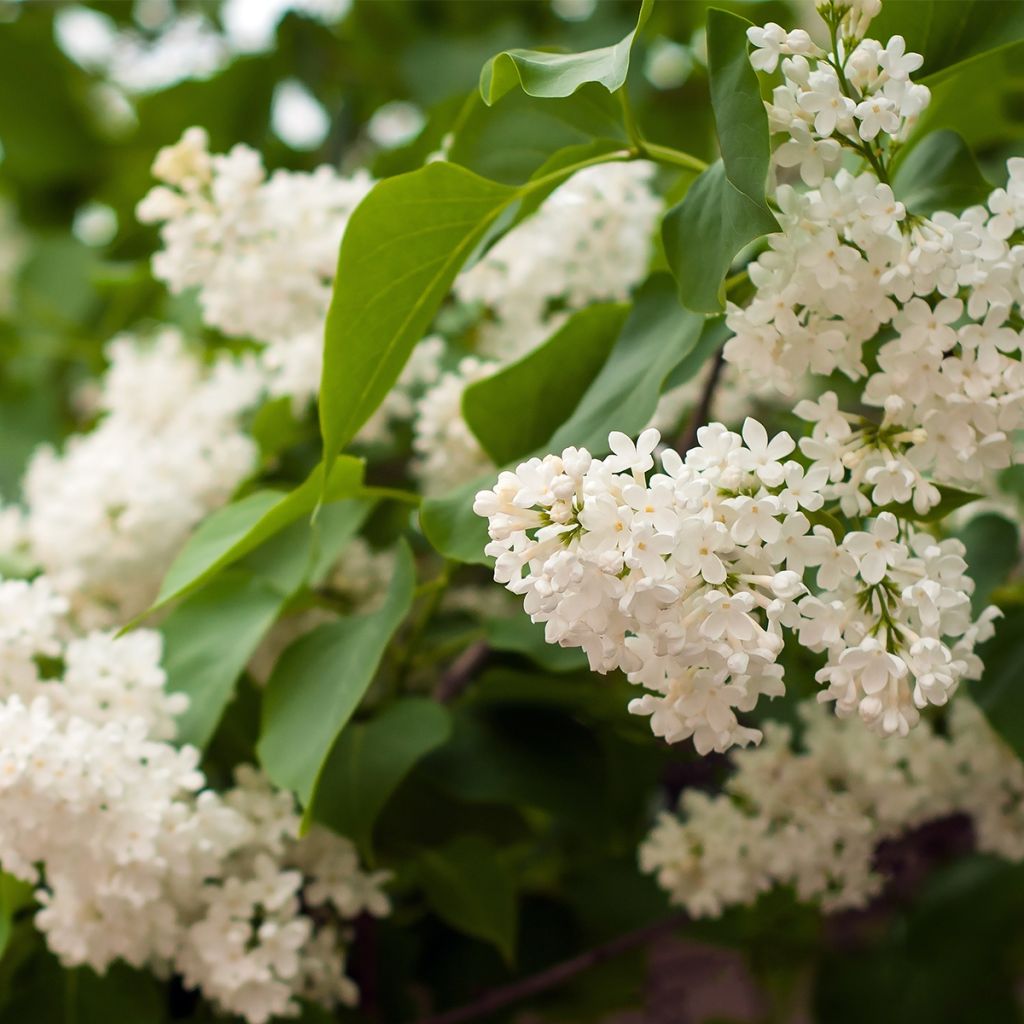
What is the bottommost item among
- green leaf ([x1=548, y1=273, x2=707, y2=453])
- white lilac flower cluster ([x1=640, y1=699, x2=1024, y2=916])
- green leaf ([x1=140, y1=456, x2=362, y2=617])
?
white lilac flower cluster ([x1=640, y1=699, x2=1024, y2=916])

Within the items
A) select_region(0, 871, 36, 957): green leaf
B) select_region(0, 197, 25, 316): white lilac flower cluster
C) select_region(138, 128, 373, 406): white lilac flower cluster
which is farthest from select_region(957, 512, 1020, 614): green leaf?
select_region(0, 197, 25, 316): white lilac flower cluster

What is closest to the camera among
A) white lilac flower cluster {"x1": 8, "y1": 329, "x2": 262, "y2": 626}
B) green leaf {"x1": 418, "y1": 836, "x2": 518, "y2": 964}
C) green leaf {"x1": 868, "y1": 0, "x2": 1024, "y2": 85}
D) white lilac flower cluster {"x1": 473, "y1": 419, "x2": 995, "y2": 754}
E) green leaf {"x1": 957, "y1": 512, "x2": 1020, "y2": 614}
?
white lilac flower cluster {"x1": 473, "y1": 419, "x2": 995, "y2": 754}

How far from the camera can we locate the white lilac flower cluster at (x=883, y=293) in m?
0.42

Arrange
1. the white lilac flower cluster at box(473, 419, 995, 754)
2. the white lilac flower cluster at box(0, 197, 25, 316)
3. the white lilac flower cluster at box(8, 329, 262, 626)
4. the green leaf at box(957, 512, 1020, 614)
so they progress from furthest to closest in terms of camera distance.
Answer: the white lilac flower cluster at box(0, 197, 25, 316)
the white lilac flower cluster at box(8, 329, 262, 626)
the green leaf at box(957, 512, 1020, 614)
the white lilac flower cluster at box(473, 419, 995, 754)

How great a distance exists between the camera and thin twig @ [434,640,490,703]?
729mm

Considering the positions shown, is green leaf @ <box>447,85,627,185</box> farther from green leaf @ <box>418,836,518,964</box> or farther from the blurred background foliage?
green leaf @ <box>418,836,518,964</box>

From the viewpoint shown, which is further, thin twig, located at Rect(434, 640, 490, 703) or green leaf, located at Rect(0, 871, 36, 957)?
thin twig, located at Rect(434, 640, 490, 703)

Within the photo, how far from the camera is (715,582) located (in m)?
0.38

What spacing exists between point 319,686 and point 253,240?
31cm

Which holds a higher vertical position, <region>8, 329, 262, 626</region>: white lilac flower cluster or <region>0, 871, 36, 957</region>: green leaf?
<region>8, 329, 262, 626</region>: white lilac flower cluster

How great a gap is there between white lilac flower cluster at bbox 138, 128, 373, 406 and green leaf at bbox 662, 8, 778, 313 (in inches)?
11.7

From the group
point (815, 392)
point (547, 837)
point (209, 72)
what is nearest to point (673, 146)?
point (815, 392)

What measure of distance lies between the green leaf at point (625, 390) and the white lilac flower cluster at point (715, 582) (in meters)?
0.09

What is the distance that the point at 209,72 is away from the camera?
115 cm
